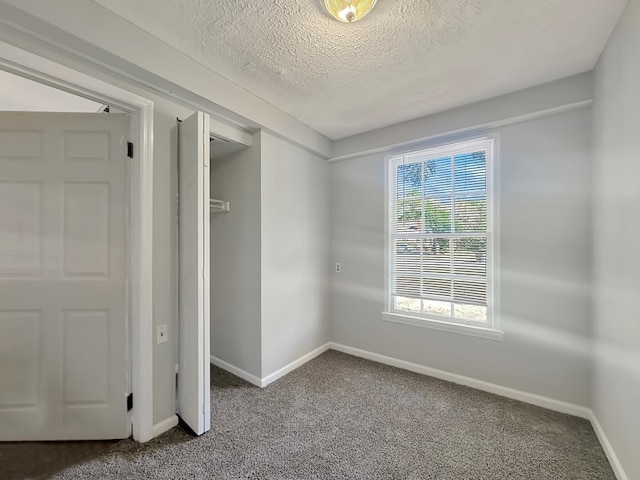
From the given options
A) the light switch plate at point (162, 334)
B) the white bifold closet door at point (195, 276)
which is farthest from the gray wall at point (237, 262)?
the light switch plate at point (162, 334)

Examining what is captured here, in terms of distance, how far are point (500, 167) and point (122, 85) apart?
118 inches

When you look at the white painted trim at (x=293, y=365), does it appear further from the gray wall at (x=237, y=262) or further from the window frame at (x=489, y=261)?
the window frame at (x=489, y=261)

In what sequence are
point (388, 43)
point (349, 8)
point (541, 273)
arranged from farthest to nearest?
point (541, 273)
point (388, 43)
point (349, 8)

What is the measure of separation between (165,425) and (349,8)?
9.42 ft

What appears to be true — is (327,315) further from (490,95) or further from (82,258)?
(490,95)

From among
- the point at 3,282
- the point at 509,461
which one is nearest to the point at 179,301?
the point at 3,282

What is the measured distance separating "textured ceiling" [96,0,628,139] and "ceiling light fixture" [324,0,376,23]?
8 cm

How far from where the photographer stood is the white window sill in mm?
2410

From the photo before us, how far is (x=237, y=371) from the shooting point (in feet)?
8.95

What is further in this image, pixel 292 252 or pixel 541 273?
pixel 292 252

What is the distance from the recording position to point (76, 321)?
1.75m

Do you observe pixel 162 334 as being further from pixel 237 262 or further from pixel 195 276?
pixel 237 262

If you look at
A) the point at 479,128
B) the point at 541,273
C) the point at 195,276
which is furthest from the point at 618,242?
the point at 195,276

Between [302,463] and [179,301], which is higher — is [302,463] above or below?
below
